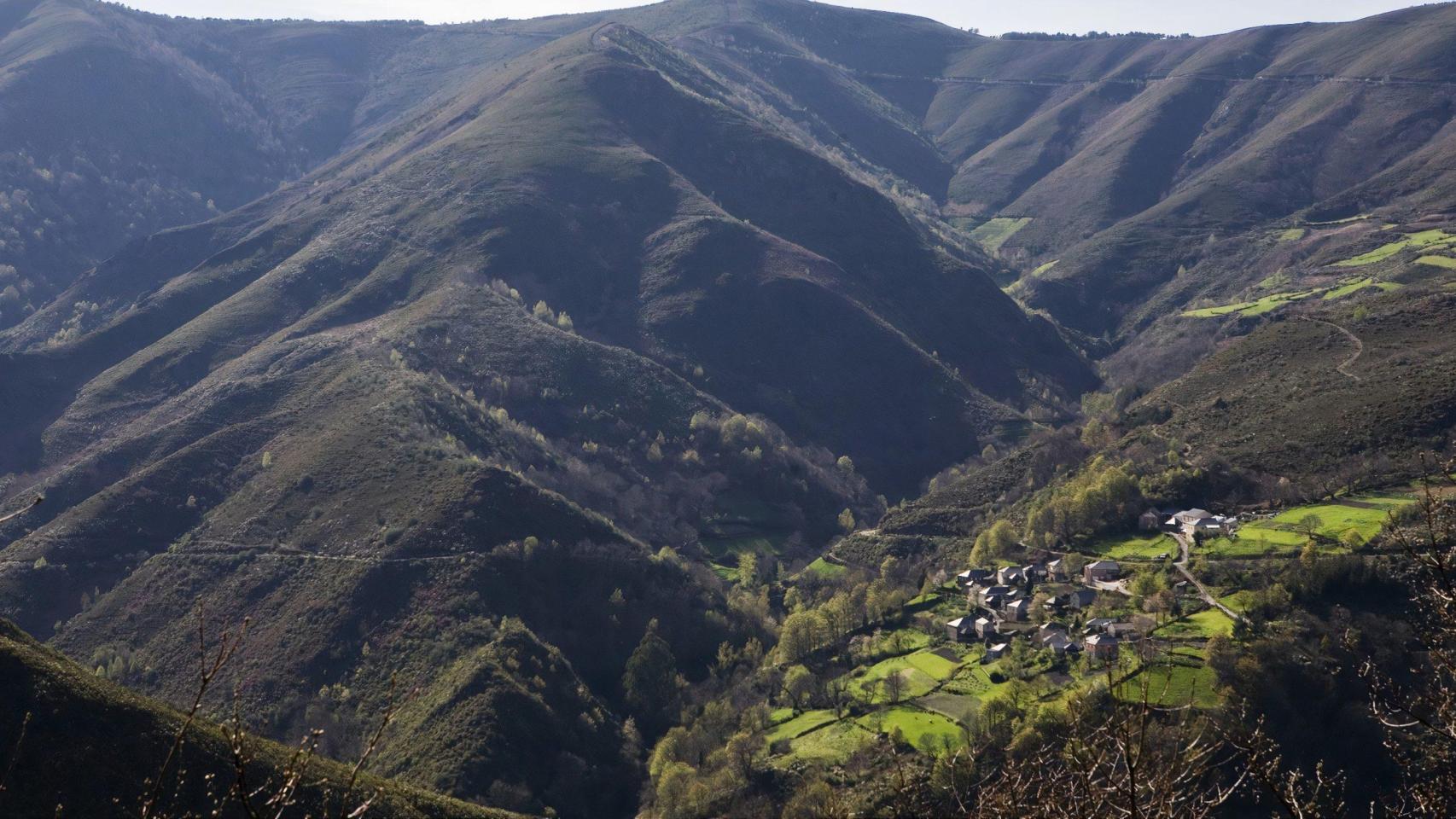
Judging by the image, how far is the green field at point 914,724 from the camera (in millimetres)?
69938

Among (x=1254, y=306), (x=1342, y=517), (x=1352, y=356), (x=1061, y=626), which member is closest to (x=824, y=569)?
(x=1061, y=626)

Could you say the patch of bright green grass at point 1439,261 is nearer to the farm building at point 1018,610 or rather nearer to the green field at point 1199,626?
the farm building at point 1018,610

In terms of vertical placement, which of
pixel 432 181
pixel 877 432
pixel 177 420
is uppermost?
pixel 432 181

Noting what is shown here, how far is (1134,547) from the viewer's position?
9119cm

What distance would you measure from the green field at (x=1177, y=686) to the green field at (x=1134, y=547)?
20.9 meters

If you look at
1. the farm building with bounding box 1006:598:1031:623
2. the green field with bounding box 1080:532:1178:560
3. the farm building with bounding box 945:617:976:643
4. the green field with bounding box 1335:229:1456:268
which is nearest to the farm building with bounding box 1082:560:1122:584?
the green field with bounding box 1080:532:1178:560

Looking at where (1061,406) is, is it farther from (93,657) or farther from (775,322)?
(93,657)

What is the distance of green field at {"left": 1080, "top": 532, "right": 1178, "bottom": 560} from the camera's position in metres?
88.3

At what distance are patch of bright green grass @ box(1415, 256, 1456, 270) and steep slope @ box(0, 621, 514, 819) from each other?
518ft

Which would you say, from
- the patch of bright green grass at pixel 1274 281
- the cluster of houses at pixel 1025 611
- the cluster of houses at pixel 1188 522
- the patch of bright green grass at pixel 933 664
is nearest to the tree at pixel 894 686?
the patch of bright green grass at pixel 933 664

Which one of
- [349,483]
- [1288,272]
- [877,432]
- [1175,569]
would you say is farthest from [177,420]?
[1288,272]

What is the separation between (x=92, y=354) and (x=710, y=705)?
12281cm

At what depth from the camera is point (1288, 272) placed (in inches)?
7584

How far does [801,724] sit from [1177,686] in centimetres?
2591
